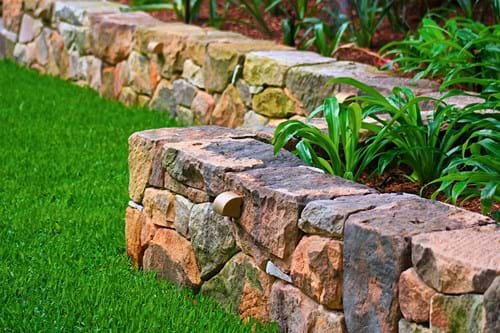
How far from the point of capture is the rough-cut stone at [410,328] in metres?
2.68

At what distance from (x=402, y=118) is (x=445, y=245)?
50.3 inches

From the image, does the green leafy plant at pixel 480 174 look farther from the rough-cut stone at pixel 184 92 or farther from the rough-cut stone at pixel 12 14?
the rough-cut stone at pixel 12 14

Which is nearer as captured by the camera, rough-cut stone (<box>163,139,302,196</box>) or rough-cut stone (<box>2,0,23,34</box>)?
rough-cut stone (<box>163,139,302,196</box>)

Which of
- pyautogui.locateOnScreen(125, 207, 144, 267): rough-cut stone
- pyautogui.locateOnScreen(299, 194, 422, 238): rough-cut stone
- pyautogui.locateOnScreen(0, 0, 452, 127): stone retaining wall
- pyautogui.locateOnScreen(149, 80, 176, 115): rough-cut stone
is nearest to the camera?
pyautogui.locateOnScreen(299, 194, 422, 238): rough-cut stone

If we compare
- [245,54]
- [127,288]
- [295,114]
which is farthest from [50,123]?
[127,288]

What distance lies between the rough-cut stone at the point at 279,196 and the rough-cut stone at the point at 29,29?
5704mm

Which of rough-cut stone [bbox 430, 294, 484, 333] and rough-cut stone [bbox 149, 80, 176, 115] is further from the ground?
rough-cut stone [bbox 430, 294, 484, 333]

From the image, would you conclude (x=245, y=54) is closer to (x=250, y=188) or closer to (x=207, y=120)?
(x=207, y=120)

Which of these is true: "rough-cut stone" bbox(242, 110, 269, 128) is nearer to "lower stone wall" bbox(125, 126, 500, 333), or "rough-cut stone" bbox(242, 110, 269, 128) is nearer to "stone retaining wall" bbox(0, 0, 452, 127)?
"stone retaining wall" bbox(0, 0, 452, 127)

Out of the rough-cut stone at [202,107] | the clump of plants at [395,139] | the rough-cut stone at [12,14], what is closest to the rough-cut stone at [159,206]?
the clump of plants at [395,139]

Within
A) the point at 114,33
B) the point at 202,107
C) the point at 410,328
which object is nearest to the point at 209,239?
the point at 410,328

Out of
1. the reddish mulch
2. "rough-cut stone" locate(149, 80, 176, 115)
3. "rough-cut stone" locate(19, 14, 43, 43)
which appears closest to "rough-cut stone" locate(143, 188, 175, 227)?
the reddish mulch

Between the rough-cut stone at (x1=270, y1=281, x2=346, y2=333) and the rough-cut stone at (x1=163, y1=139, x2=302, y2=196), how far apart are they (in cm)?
44

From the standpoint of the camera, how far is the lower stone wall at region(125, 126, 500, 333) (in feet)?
8.62
